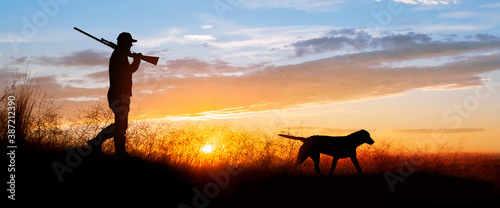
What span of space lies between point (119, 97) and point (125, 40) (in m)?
1.12

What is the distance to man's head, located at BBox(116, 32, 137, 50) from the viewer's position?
7109 mm

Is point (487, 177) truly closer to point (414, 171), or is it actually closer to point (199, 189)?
point (414, 171)

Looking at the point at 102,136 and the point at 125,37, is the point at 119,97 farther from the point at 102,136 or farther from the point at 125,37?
the point at 125,37

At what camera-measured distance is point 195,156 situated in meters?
7.72

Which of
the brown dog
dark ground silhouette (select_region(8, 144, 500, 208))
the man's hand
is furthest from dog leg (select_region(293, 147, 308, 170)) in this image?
the man's hand

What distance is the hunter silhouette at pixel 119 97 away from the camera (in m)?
6.84

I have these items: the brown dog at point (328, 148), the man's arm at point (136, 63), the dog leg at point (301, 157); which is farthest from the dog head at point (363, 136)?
the man's arm at point (136, 63)

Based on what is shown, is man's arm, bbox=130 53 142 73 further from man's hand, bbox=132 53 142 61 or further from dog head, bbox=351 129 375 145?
dog head, bbox=351 129 375 145

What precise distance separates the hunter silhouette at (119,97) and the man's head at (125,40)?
4 cm

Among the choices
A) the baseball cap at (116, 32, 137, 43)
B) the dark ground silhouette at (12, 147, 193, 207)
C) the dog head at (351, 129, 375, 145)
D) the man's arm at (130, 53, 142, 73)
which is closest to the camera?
the dark ground silhouette at (12, 147, 193, 207)

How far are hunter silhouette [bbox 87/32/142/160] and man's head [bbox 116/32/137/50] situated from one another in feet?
0.12

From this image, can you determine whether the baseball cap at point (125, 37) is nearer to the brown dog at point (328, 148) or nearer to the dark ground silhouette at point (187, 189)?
the dark ground silhouette at point (187, 189)

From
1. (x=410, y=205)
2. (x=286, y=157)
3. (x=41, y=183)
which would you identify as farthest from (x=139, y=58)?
(x=410, y=205)

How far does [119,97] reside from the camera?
270 inches
